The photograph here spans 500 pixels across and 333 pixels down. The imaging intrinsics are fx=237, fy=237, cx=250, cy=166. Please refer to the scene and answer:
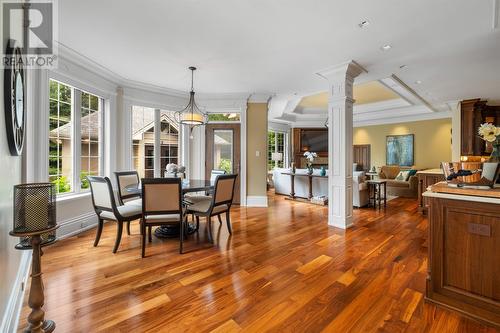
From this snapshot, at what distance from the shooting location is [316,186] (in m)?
6.27

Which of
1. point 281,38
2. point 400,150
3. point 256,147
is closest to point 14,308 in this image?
point 281,38

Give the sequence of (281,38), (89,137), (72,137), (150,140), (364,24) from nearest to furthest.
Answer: (364,24)
(281,38)
(72,137)
(89,137)
(150,140)

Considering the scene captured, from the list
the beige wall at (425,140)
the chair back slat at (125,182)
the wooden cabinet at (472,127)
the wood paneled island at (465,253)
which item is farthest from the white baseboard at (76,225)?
the beige wall at (425,140)

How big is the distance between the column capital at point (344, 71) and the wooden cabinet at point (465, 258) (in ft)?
8.73

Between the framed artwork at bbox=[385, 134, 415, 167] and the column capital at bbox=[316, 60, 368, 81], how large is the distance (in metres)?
5.44

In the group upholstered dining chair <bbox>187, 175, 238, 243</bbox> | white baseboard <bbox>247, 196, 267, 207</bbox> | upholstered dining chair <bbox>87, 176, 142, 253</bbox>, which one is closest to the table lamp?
upholstered dining chair <bbox>87, 176, 142, 253</bbox>

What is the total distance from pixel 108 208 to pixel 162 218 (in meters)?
0.69

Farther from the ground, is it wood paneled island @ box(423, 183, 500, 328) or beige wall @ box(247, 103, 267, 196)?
beige wall @ box(247, 103, 267, 196)

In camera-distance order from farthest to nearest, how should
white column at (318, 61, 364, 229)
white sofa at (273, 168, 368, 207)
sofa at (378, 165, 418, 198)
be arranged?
sofa at (378, 165, 418, 198) → white sofa at (273, 168, 368, 207) → white column at (318, 61, 364, 229)

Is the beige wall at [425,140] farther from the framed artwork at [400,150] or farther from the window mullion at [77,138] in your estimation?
the window mullion at [77,138]

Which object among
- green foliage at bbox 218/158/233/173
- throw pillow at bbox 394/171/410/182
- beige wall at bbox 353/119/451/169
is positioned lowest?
throw pillow at bbox 394/171/410/182

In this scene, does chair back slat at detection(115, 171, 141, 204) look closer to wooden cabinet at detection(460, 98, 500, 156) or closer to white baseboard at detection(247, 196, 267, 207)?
white baseboard at detection(247, 196, 267, 207)

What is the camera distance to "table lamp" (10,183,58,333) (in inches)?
52.6

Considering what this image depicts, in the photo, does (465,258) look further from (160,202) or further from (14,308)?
(14,308)
